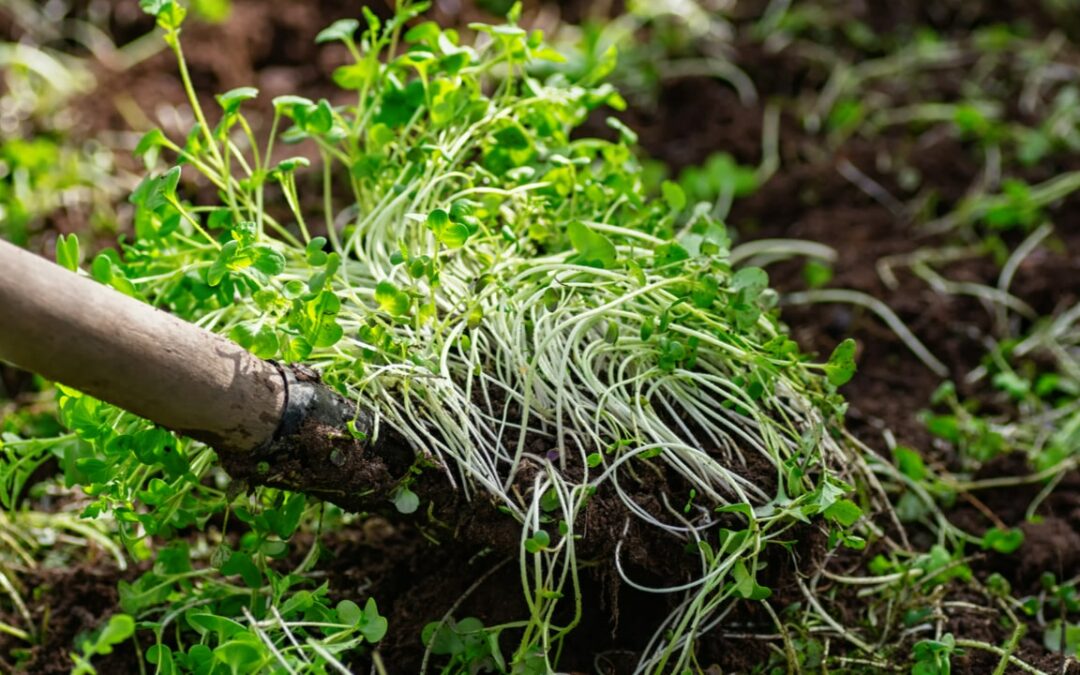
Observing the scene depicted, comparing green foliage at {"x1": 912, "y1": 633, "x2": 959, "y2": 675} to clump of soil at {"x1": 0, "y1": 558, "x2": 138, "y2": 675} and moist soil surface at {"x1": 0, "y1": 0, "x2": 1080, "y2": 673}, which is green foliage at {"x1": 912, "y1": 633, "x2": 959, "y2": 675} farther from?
clump of soil at {"x1": 0, "y1": 558, "x2": 138, "y2": 675}

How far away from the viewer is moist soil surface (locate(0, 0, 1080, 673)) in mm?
1431

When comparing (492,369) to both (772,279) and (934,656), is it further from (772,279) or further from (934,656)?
(772,279)

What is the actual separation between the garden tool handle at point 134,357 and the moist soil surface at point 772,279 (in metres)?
0.28

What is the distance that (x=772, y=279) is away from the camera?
2.31m

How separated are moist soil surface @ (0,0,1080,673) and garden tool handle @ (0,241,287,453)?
0.93ft

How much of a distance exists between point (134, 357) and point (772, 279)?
1473mm

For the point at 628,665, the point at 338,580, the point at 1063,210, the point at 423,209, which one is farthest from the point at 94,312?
the point at 1063,210

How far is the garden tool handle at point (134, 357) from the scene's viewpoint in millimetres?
1021

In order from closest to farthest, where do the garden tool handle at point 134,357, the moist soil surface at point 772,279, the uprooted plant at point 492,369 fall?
the garden tool handle at point 134,357 < the uprooted plant at point 492,369 < the moist soil surface at point 772,279

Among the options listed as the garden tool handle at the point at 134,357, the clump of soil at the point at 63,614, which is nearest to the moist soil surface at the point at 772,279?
the clump of soil at the point at 63,614

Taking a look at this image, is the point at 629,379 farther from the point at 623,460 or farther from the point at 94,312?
the point at 94,312

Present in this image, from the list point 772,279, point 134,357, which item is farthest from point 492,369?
point 772,279

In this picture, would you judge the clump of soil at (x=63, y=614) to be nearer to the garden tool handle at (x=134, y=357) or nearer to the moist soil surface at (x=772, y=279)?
the moist soil surface at (x=772, y=279)

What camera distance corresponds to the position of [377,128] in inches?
59.2
